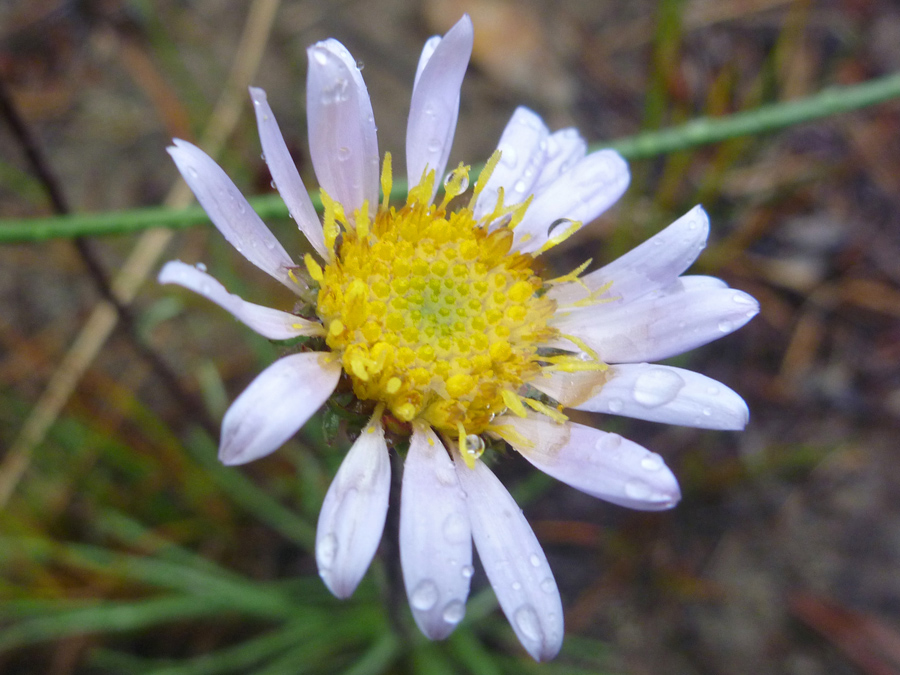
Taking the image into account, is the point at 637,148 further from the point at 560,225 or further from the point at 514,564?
the point at 514,564

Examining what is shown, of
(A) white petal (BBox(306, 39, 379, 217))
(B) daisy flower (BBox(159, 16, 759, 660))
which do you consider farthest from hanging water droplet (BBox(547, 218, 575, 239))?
(A) white petal (BBox(306, 39, 379, 217))

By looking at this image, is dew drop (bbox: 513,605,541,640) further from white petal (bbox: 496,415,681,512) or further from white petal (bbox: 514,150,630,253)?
white petal (bbox: 514,150,630,253)

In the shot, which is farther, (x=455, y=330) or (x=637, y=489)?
(x=455, y=330)

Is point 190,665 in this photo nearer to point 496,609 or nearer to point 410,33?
point 496,609

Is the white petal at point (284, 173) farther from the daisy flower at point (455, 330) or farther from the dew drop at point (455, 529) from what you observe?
the dew drop at point (455, 529)

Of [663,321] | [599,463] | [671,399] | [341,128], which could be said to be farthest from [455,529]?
[341,128]

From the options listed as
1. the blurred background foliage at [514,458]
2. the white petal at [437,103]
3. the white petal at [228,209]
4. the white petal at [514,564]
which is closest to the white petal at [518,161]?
the white petal at [437,103]
